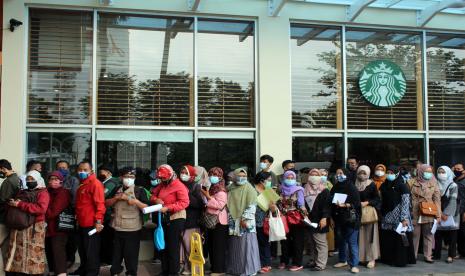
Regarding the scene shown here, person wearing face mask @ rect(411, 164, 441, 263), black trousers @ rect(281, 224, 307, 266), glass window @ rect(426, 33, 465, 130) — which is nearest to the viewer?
black trousers @ rect(281, 224, 307, 266)

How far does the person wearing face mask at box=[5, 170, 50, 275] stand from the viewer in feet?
22.6

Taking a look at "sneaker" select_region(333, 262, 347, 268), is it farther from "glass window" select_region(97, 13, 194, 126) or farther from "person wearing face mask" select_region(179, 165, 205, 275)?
"glass window" select_region(97, 13, 194, 126)

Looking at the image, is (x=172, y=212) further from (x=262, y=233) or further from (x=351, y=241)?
(x=351, y=241)

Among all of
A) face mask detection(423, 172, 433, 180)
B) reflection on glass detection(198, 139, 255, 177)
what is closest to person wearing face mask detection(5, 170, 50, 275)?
reflection on glass detection(198, 139, 255, 177)

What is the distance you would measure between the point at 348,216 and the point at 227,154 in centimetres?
281

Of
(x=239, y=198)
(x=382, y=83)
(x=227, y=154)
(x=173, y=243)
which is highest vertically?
(x=382, y=83)

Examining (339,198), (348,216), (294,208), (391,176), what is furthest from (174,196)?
(391,176)

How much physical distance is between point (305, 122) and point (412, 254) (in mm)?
3280

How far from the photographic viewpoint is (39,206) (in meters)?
6.89

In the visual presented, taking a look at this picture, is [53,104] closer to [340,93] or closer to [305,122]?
[305,122]

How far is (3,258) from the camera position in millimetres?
7176

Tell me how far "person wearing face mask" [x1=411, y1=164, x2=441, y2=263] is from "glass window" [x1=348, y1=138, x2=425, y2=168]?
1612 mm

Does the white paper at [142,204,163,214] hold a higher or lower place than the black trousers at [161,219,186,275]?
higher

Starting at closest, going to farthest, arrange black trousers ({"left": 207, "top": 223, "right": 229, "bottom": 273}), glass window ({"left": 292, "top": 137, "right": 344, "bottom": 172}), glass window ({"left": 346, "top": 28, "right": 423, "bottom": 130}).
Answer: black trousers ({"left": 207, "top": 223, "right": 229, "bottom": 273}) → glass window ({"left": 292, "top": 137, "right": 344, "bottom": 172}) → glass window ({"left": 346, "top": 28, "right": 423, "bottom": 130})
